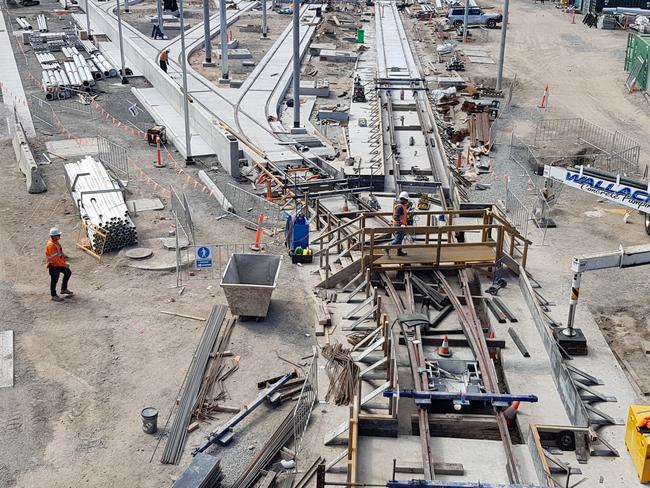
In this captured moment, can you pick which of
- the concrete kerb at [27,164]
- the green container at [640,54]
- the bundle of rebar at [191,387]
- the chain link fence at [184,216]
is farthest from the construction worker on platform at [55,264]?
the green container at [640,54]

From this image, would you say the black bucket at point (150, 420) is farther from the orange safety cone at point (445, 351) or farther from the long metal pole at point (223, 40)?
the long metal pole at point (223, 40)

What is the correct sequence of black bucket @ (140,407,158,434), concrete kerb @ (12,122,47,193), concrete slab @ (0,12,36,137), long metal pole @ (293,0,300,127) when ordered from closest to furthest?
black bucket @ (140,407,158,434) < concrete kerb @ (12,122,47,193) < long metal pole @ (293,0,300,127) < concrete slab @ (0,12,36,137)

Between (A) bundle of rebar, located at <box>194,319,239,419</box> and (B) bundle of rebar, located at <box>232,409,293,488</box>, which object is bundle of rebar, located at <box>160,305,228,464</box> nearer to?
(A) bundle of rebar, located at <box>194,319,239,419</box>

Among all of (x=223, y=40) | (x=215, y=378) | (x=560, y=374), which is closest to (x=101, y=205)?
(x=215, y=378)

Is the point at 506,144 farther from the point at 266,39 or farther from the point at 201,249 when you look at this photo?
the point at 266,39

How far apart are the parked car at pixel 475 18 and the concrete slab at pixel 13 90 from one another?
33299 mm

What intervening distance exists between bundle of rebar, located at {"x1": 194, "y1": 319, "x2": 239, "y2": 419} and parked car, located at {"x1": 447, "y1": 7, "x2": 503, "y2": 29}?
54.1 meters

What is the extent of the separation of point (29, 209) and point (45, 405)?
465 inches

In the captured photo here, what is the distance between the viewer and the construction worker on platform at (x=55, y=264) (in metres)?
19.2

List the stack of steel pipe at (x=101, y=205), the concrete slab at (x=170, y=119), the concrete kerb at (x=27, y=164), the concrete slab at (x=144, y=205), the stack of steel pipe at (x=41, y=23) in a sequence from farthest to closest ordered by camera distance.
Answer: the stack of steel pipe at (x=41, y=23) < the concrete slab at (x=170, y=119) < the concrete kerb at (x=27, y=164) < the concrete slab at (x=144, y=205) < the stack of steel pipe at (x=101, y=205)

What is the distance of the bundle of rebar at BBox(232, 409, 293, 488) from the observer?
43.2 feet

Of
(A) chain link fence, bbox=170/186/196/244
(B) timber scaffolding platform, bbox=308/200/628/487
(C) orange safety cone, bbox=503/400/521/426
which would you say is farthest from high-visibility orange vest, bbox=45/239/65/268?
(C) orange safety cone, bbox=503/400/521/426

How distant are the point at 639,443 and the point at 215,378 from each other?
7526mm

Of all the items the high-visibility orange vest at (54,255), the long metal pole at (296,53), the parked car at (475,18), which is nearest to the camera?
the high-visibility orange vest at (54,255)
